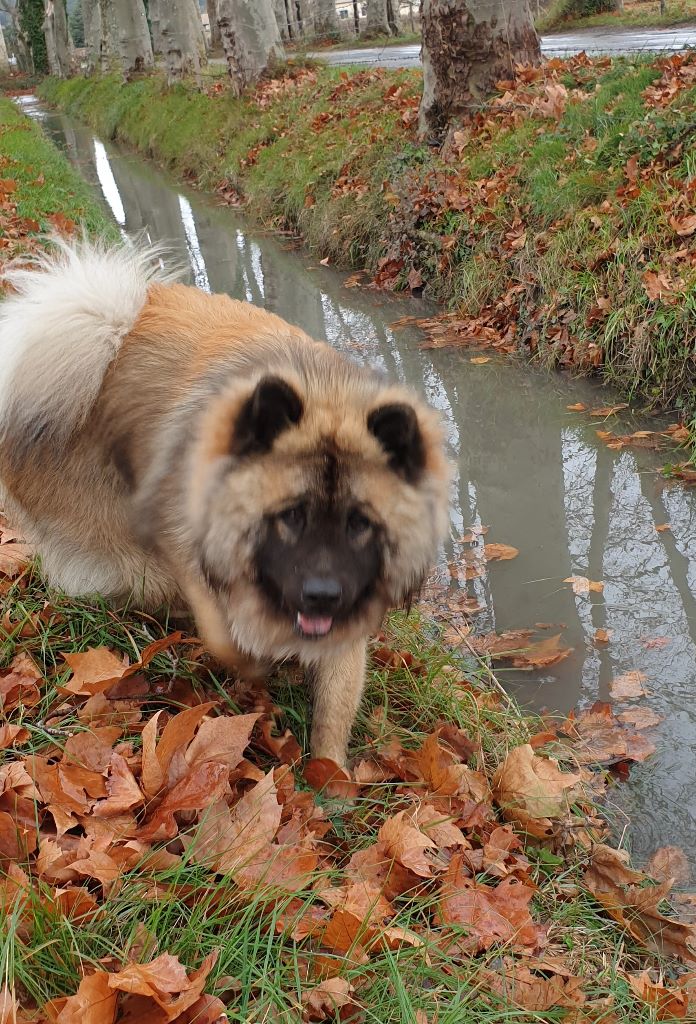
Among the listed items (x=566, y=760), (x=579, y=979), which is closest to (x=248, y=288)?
(x=566, y=760)

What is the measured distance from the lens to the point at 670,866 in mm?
2955

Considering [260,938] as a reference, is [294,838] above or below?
below

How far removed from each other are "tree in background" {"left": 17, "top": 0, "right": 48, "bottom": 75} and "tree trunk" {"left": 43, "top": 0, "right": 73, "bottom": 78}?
253 inches

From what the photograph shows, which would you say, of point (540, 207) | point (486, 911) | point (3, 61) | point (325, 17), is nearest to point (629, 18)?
point (325, 17)

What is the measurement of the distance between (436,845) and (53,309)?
8.29 feet

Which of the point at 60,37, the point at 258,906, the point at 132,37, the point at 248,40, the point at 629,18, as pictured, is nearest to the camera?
the point at 258,906

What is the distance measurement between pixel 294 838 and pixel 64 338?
6.89 ft

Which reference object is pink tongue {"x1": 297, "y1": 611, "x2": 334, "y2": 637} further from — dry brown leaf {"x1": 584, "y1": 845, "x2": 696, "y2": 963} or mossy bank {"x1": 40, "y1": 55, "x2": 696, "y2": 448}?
mossy bank {"x1": 40, "y1": 55, "x2": 696, "y2": 448}

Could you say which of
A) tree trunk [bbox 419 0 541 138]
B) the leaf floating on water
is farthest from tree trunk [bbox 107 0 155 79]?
the leaf floating on water

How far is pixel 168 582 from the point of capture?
136 inches

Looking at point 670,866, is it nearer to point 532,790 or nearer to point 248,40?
point 532,790

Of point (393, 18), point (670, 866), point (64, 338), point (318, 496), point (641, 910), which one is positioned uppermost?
point (393, 18)

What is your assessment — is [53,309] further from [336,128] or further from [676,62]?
[336,128]

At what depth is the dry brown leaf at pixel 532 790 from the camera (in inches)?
117
